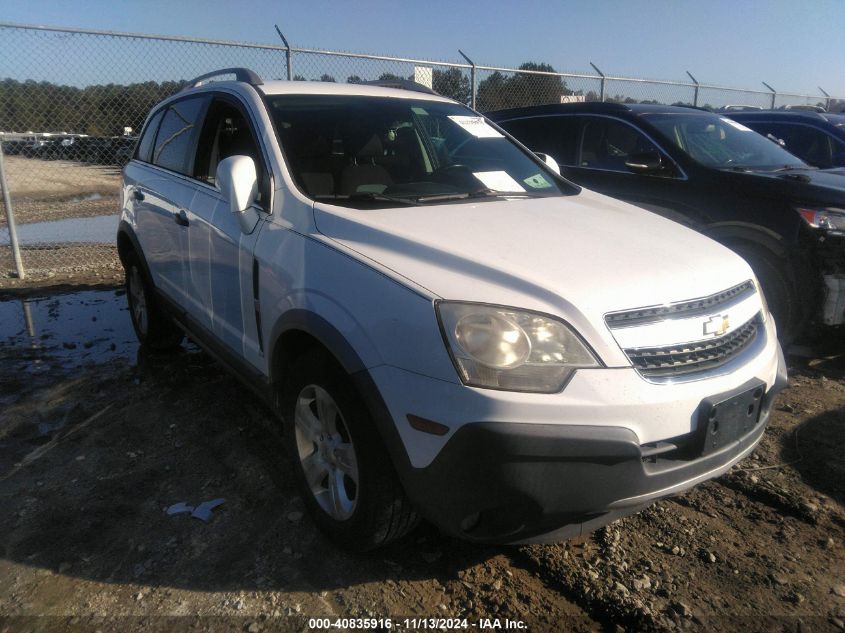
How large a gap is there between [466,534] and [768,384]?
1.30 m

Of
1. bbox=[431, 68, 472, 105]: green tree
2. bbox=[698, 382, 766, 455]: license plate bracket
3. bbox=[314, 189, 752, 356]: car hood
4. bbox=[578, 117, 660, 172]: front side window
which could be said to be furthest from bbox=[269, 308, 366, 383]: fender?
bbox=[431, 68, 472, 105]: green tree

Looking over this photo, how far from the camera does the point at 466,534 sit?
2.17 metres

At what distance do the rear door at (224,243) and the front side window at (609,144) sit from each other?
3.33m

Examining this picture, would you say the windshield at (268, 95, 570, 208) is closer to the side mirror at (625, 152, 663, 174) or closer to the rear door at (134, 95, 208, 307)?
the rear door at (134, 95, 208, 307)

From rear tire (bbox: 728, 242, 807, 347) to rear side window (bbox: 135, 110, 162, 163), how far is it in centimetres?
434

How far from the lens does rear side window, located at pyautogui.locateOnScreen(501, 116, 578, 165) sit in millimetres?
6254

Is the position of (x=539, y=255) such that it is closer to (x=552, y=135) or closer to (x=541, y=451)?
(x=541, y=451)

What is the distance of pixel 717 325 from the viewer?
95.5 inches

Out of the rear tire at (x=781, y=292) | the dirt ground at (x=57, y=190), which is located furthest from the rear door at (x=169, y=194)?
the dirt ground at (x=57, y=190)

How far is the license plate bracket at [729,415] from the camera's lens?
2.22 m

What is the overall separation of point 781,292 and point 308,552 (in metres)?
3.67

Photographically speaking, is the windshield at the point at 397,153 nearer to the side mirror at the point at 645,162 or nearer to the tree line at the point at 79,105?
the side mirror at the point at 645,162

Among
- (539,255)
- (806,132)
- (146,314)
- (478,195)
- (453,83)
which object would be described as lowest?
(146,314)

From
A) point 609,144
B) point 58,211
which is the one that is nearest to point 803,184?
point 609,144
